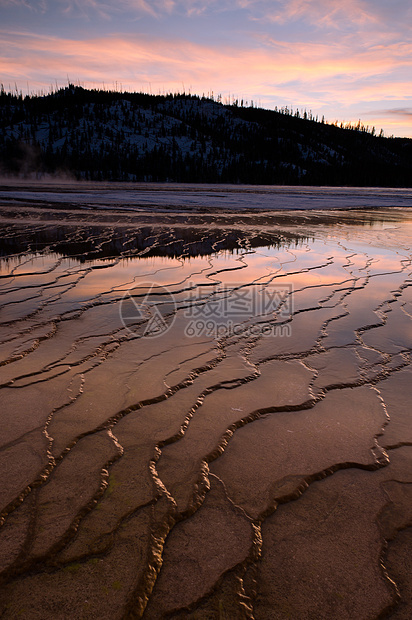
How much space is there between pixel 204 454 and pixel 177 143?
120119 mm

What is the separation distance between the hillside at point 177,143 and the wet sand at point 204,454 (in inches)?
2788

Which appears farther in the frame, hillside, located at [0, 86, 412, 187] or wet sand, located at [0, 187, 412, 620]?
hillside, located at [0, 86, 412, 187]

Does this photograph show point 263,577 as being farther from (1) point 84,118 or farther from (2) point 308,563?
(1) point 84,118

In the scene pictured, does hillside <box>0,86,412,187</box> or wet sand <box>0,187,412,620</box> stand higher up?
hillside <box>0,86,412,187</box>

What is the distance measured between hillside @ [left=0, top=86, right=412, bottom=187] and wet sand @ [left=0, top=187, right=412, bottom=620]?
70818 mm

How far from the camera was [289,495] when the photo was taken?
5.48 feet

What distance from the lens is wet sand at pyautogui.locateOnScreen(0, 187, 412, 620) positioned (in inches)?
50.4

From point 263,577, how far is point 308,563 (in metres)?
0.17

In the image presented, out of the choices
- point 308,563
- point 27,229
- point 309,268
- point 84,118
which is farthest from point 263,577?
point 84,118

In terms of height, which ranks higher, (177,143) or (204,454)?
(177,143)

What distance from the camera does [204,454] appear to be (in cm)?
191

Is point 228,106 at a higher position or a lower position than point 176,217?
higher

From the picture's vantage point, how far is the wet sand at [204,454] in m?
1.28

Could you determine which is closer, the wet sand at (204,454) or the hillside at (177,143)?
the wet sand at (204,454)
